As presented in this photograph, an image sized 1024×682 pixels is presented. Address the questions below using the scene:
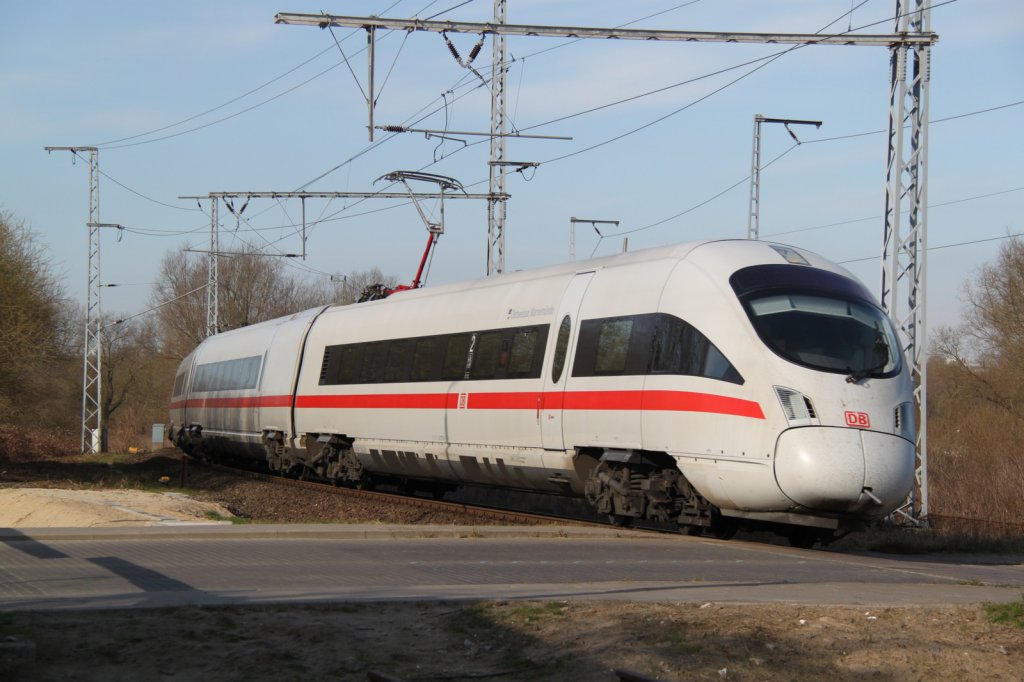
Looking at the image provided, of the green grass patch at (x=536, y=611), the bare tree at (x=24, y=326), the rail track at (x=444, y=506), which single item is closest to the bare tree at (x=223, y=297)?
the bare tree at (x=24, y=326)

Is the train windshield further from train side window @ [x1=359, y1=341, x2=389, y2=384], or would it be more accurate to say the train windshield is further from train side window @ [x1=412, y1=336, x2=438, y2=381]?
train side window @ [x1=359, y1=341, x2=389, y2=384]

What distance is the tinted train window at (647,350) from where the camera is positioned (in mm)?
13055

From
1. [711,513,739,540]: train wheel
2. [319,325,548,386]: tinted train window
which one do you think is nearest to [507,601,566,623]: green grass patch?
[711,513,739,540]: train wheel

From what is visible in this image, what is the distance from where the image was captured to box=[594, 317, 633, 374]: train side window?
14250mm

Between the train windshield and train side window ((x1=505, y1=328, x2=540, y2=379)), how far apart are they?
3.87m

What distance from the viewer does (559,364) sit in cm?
1538

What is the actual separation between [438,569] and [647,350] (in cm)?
461

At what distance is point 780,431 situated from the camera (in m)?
12.2

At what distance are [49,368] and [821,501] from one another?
116 feet

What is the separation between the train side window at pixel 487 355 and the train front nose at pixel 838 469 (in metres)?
5.68

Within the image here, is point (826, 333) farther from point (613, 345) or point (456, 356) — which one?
point (456, 356)

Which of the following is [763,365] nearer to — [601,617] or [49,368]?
[601,617]

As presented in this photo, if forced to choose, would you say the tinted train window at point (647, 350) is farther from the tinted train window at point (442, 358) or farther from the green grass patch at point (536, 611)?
the green grass patch at point (536, 611)

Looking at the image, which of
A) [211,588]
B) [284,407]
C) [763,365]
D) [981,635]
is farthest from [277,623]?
[284,407]
